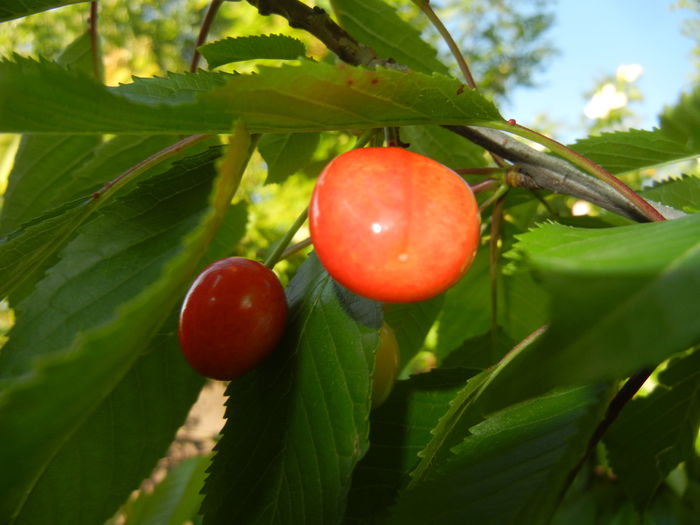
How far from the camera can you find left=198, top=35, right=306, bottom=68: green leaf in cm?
72

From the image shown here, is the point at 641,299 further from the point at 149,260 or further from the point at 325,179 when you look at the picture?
the point at 149,260

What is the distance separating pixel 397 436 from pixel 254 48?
1.57 ft

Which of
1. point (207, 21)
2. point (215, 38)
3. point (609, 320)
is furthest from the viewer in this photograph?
point (215, 38)

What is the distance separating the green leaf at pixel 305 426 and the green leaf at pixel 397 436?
0.15 meters

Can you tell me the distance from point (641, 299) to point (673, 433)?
59 cm

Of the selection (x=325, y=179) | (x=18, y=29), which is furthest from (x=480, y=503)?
(x=18, y=29)

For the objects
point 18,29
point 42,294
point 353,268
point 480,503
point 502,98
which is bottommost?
point 502,98

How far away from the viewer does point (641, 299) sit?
1.03ft

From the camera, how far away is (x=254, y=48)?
73 cm

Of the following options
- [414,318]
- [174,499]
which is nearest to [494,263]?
[414,318]

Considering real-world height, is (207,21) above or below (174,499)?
above

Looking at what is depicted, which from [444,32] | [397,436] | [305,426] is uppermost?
[444,32]

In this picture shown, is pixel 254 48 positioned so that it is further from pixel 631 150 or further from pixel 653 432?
pixel 653 432

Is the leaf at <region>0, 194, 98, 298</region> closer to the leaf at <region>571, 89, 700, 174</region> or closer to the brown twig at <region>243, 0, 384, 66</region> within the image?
the brown twig at <region>243, 0, 384, 66</region>
